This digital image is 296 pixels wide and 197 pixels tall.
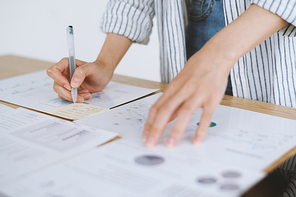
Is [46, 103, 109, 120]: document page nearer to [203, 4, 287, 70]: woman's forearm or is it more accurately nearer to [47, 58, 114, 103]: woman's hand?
[47, 58, 114, 103]: woman's hand

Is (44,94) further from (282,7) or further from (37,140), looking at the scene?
(282,7)

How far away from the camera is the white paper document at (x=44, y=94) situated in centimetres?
73

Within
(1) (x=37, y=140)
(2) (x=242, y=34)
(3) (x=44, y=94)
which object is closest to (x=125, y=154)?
(1) (x=37, y=140)

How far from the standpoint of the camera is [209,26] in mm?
938

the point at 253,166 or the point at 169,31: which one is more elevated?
the point at 169,31

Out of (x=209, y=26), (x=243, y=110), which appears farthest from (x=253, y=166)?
(x=209, y=26)

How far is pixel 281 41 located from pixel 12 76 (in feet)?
2.61

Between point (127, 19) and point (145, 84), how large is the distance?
0.65ft

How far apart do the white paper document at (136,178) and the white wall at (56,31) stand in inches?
95.2

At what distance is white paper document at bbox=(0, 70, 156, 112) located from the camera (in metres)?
0.73

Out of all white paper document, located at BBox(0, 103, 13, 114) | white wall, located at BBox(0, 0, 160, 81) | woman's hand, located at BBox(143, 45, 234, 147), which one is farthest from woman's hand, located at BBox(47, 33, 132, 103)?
white wall, located at BBox(0, 0, 160, 81)

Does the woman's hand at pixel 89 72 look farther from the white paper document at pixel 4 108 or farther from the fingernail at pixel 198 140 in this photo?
the fingernail at pixel 198 140

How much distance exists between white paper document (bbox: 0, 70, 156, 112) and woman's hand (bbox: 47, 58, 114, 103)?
0.02m

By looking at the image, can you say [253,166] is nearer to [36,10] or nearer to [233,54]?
[233,54]
